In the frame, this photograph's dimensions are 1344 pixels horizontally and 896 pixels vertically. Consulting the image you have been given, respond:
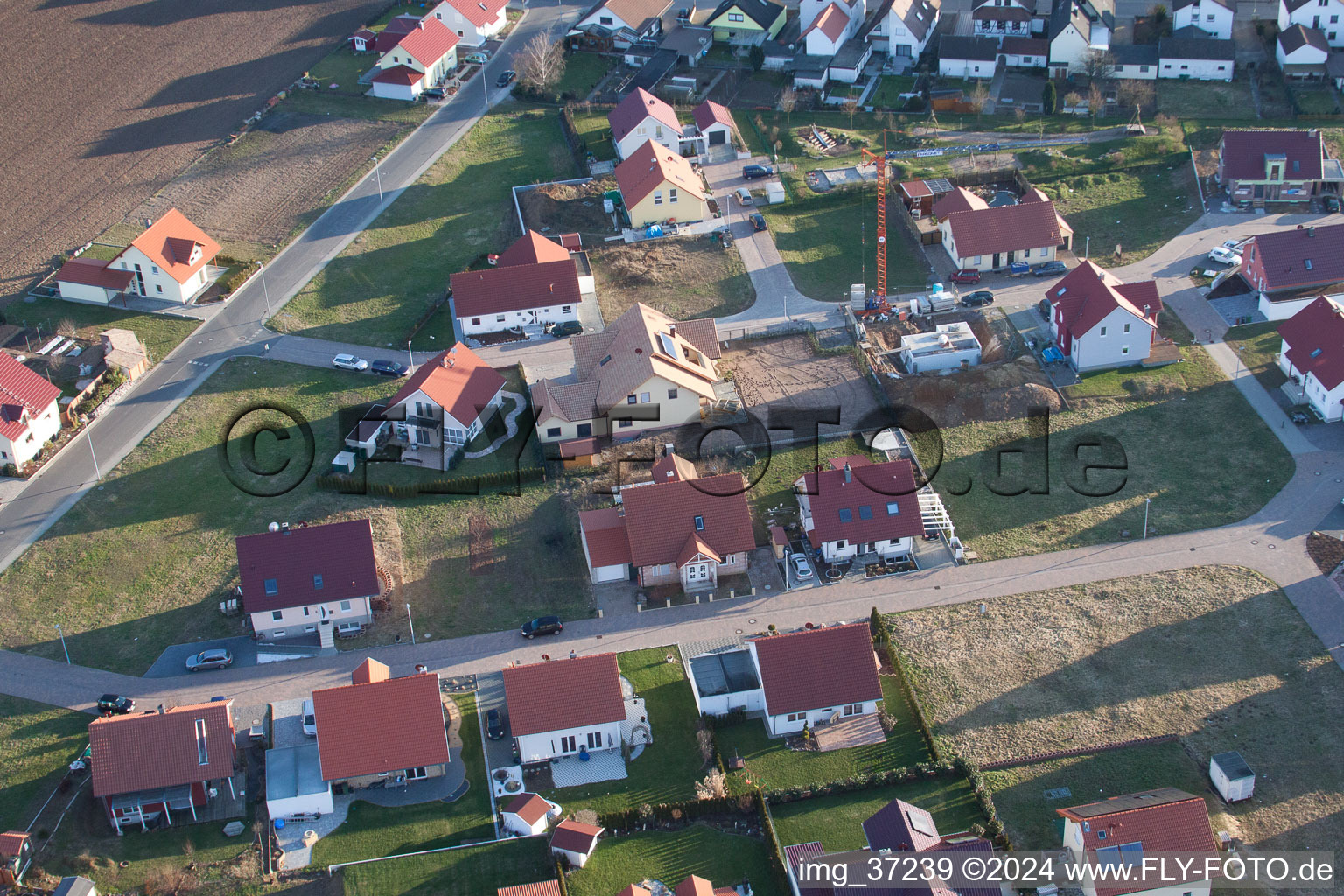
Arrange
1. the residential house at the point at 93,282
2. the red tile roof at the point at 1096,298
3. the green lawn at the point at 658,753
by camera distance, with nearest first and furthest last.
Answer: the green lawn at the point at 658,753, the red tile roof at the point at 1096,298, the residential house at the point at 93,282

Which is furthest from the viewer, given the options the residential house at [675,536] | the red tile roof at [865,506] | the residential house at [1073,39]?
the residential house at [1073,39]

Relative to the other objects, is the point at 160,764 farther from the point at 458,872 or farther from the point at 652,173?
the point at 652,173

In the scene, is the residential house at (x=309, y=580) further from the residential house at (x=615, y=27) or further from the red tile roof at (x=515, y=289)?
the residential house at (x=615, y=27)

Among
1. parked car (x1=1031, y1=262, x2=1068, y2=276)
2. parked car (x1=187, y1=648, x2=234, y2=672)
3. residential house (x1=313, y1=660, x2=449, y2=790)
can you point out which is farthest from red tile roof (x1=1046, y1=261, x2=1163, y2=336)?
parked car (x1=187, y1=648, x2=234, y2=672)

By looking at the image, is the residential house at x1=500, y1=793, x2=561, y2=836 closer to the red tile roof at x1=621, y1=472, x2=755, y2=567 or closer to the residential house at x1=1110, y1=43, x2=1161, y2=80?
the red tile roof at x1=621, y1=472, x2=755, y2=567

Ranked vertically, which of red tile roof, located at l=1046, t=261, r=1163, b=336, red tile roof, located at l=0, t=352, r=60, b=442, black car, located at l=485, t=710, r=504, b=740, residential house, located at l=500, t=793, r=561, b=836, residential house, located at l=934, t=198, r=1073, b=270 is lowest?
red tile roof, located at l=0, t=352, r=60, b=442

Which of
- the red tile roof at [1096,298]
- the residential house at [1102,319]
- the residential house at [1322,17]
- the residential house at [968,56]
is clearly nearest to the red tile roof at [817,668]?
the residential house at [1102,319]

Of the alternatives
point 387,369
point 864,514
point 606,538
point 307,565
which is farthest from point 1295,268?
point 307,565
